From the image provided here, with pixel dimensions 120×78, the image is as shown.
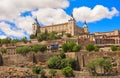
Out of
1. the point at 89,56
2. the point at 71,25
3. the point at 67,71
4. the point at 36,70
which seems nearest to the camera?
the point at 67,71

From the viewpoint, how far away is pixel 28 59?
55562mm

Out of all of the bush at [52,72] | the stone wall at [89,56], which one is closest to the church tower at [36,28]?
the stone wall at [89,56]

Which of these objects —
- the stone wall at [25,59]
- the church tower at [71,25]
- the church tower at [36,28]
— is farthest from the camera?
the church tower at [36,28]

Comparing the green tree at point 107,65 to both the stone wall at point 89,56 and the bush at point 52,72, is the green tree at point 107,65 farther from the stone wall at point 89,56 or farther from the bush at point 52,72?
the bush at point 52,72

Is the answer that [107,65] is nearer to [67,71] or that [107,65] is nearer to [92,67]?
[92,67]

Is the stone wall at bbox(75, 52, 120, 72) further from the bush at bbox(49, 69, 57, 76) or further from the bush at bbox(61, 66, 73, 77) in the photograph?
the bush at bbox(49, 69, 57, 76)

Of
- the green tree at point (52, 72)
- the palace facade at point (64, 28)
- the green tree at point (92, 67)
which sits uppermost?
the palace facade at point (64, 28)

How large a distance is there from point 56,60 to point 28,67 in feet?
15.7

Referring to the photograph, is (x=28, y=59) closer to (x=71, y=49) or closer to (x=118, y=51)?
(x=71, y=49)

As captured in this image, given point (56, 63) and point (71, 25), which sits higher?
point (71, 25)

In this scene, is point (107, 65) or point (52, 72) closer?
point (52, 72)

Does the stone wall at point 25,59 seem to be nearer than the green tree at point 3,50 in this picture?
Yes

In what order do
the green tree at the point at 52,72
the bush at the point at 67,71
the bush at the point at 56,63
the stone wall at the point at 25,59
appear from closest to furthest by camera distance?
1. the bush at the point at 67,71
2. the green tree at the point at 52,72
3. the bush at the point at 56,63
4. the stone wall at the point at 25,59

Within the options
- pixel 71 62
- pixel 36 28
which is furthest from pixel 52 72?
pixel 36 28
